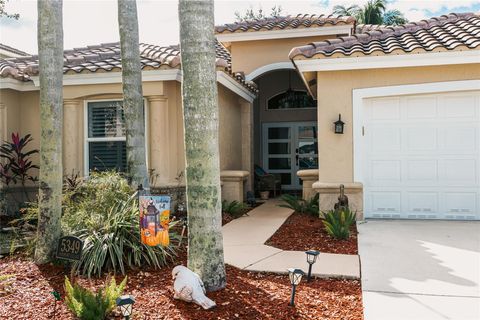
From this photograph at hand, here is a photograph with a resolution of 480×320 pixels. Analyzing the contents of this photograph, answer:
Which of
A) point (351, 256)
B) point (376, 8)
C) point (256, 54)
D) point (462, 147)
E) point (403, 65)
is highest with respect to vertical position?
point (376, 8)

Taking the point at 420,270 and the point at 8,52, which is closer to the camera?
the point at 420,270

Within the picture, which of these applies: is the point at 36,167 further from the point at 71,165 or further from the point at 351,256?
the point at 351,256

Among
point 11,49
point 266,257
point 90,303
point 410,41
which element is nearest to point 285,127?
point 410,41

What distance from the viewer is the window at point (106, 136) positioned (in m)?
9.86

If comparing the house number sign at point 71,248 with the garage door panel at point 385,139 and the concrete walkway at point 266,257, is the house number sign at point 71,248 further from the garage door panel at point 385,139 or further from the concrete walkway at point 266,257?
the garage door panel at point 385,139

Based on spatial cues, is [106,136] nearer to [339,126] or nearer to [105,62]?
[105,62]

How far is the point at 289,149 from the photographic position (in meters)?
15.7

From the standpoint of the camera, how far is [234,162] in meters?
12.6

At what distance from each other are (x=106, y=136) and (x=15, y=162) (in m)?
2.21

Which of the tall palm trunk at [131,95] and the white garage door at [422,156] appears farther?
the white garage door at [422,156]

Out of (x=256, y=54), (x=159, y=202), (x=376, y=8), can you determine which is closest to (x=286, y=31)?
(x=256, y=54)

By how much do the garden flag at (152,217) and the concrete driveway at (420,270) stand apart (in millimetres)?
2255

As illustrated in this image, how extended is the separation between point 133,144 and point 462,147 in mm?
6445

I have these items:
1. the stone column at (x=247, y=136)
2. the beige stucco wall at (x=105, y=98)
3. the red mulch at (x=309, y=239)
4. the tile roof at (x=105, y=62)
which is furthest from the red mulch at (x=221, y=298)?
the stone column at (x=247, y=136)
